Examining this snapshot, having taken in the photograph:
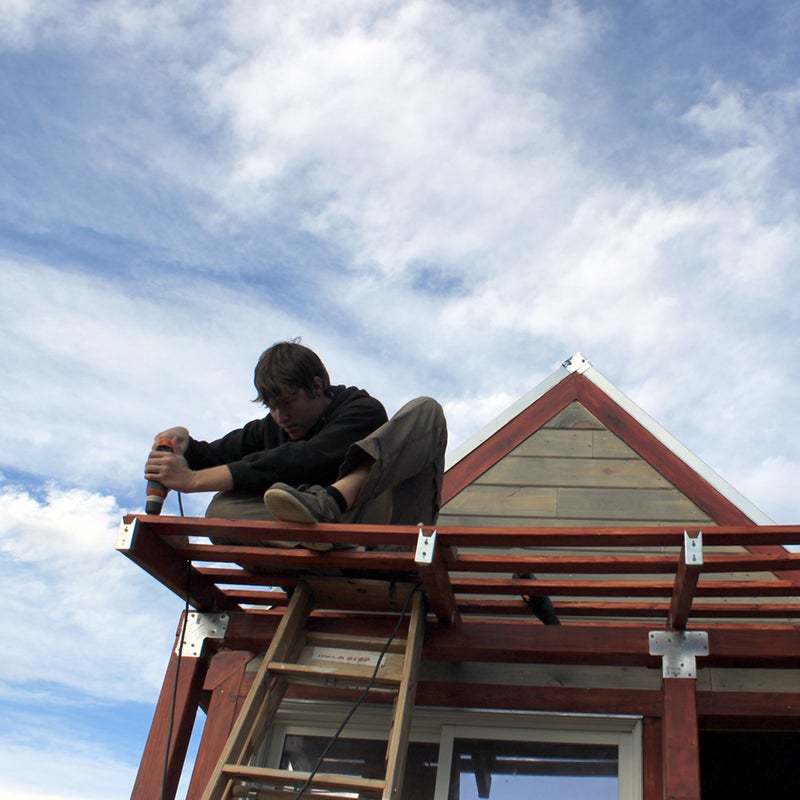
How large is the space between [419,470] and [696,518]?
64.1 inches

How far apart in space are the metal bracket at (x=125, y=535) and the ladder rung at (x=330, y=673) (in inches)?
23.5

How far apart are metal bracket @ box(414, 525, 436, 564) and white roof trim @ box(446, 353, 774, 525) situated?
1.70 m

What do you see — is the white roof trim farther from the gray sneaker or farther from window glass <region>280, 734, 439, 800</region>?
the gray sneaker

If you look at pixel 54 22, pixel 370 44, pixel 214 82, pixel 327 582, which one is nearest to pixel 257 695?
pixel 327 582

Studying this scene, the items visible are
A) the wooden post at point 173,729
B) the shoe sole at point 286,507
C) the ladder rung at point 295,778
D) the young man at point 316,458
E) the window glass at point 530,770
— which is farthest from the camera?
the window glass at point 530,770

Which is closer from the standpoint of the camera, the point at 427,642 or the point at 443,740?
the point at 427,642

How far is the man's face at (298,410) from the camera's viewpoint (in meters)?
3.61

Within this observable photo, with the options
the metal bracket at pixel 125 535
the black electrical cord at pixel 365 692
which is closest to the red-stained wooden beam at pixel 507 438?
the black electrical cord at pixel 365 692

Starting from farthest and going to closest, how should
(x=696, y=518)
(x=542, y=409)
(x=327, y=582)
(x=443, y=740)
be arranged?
1. (x=542, y=409)
2. (x=696, y=518)
3. (x=443, y=740)
4. (x=327, y=582)

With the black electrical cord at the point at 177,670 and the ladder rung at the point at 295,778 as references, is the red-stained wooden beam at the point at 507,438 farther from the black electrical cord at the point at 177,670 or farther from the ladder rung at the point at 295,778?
the ladder rung at the point at 295,778

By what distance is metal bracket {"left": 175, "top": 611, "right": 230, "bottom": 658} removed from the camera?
11.8 feet

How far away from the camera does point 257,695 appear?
3008 mm

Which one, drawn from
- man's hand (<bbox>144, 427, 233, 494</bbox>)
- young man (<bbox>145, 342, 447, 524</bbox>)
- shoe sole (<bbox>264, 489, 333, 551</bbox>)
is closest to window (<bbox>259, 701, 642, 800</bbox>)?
young man (<bbox>145, 342, 447, 524</bbox>)

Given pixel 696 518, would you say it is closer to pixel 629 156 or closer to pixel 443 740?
pixel 443 740
